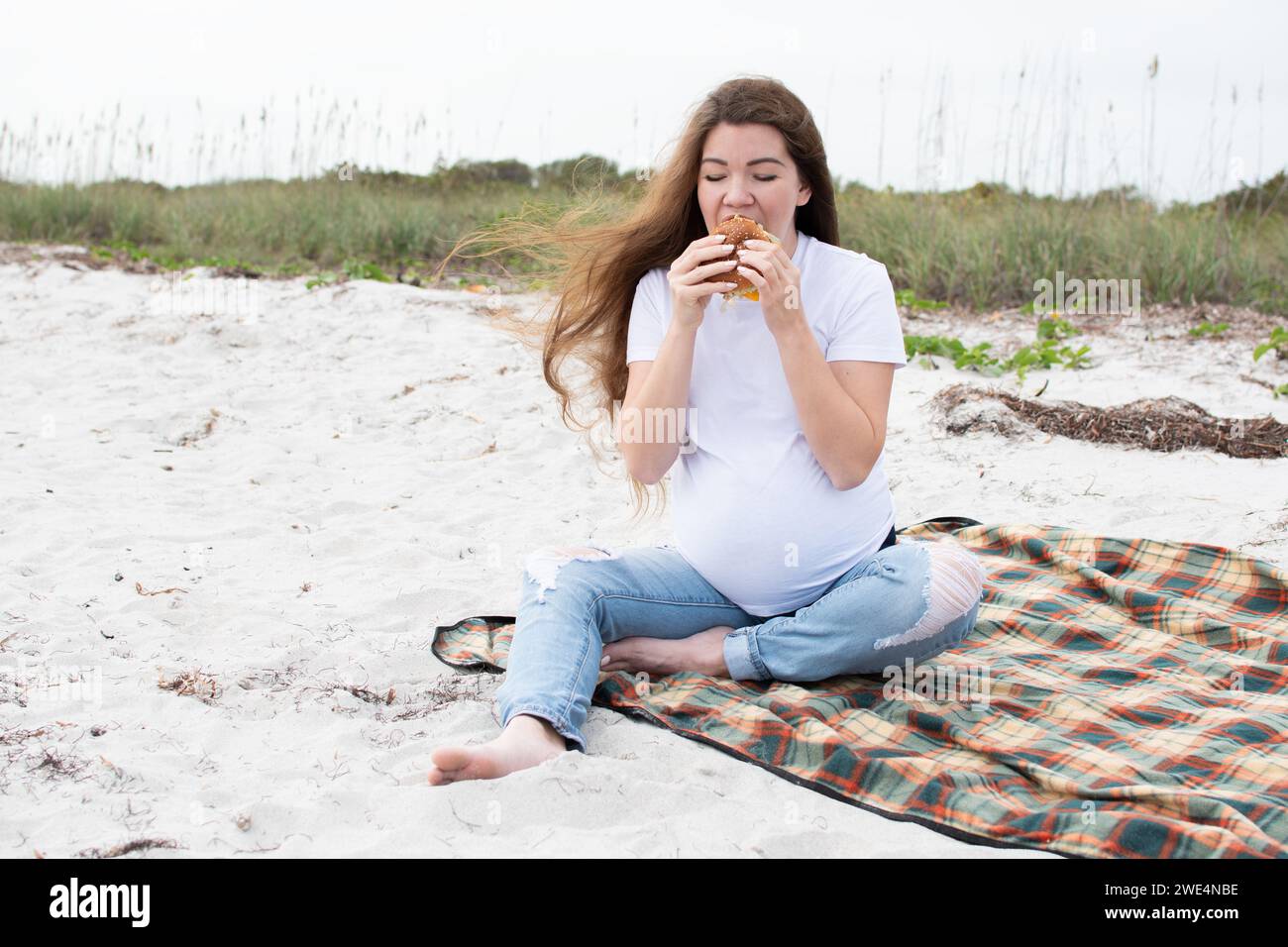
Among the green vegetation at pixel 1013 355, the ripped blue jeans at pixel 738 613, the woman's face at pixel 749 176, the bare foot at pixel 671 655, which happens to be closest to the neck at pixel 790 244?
the woman's face at pixel 749 176

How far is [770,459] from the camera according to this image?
9.36 ft

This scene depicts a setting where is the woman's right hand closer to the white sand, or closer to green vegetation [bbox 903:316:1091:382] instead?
the white sand

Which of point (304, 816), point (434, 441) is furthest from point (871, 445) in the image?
point (434, 441)

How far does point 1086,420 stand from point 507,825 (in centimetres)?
390

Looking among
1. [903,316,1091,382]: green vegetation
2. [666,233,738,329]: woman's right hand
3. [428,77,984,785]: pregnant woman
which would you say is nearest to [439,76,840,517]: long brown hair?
[428,77,984,785]: pregnant woman

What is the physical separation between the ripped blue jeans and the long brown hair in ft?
1.32

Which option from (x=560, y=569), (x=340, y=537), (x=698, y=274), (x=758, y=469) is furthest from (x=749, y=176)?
(x=340, y=537)

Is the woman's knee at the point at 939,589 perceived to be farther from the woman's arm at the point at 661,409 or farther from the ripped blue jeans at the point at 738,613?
the woman's arm at the point at 661,409

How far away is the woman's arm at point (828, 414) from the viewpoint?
2.68 metres

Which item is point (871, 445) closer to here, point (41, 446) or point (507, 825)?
point (507, 825)

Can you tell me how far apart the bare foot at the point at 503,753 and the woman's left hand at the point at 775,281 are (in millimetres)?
1067

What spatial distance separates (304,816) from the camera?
7.06 ft
